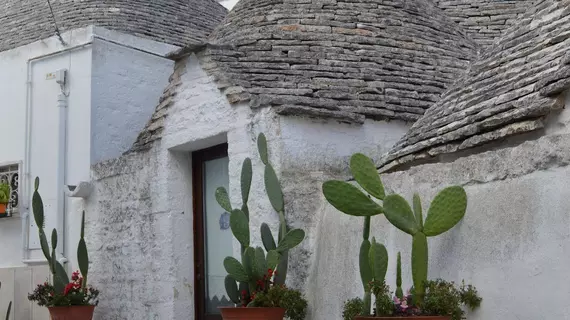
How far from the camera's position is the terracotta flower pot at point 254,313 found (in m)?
6.37

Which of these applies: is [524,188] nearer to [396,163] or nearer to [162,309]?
[396,163]

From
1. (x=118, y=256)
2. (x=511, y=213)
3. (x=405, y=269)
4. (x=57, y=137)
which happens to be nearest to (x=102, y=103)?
(x=57, y=137)

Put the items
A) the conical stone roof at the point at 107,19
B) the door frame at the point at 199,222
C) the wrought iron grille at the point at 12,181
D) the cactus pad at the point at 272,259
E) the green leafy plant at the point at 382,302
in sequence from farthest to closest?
the conical stone roof at the point at 107,19 < the wrought iron grille at the point at 12,181 < the door frame at the point at 199,222 < the cactus pad at the point at 272,259 < the green leafy plant at the point at 382,302

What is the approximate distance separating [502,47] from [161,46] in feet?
18.1

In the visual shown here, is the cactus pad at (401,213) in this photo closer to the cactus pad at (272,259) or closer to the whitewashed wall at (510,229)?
the whitewashed wall at (510,229)

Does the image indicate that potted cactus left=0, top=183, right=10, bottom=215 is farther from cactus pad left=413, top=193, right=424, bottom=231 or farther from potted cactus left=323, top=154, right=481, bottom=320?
cactus pad left=413, top=193, right=424, bottom=231

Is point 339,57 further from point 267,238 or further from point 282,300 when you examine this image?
point 282,300

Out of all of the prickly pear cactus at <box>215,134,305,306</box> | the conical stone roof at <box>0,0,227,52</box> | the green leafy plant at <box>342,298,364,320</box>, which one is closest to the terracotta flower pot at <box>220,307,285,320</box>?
the prickly pear cactus at <box>215,134,305,306</box>

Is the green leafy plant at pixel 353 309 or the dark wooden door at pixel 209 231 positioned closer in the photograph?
the green leafy plant at pixel 353 309

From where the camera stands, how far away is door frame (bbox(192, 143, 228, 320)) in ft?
27.0

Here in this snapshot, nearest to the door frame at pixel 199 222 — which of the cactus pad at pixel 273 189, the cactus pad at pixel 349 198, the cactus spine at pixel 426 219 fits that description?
the cactus pad at pixel 273 189

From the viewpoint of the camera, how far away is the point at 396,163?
21.3 feet

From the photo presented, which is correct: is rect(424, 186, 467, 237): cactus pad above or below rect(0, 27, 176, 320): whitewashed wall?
below

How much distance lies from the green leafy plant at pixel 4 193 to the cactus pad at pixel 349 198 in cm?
627
